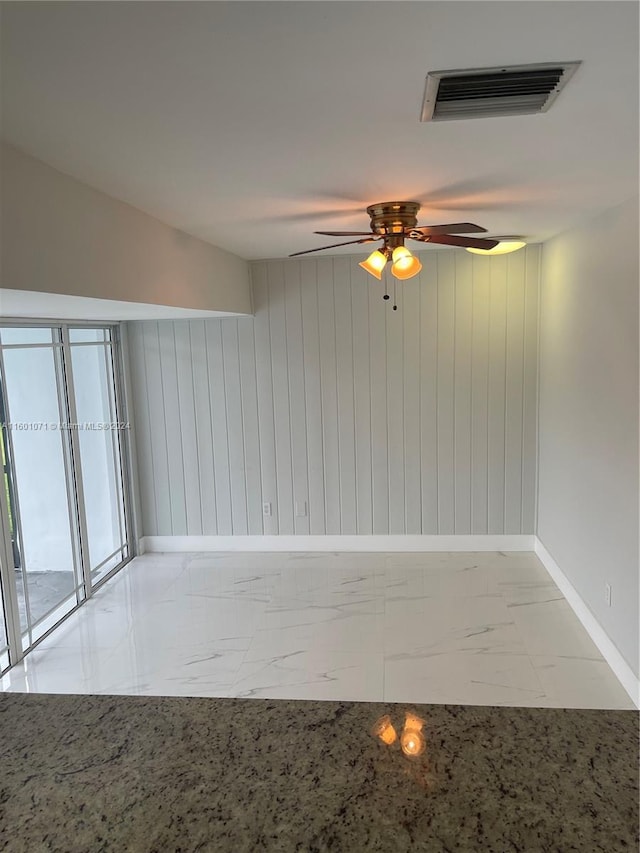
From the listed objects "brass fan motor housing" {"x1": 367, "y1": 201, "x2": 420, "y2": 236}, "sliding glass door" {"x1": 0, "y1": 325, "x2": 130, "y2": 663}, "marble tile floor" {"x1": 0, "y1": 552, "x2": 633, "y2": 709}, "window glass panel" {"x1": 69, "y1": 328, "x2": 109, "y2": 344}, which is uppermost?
"brass fan motor housing" {"x1": 367, "y1": 201, "x2": 420, "y2": 236}

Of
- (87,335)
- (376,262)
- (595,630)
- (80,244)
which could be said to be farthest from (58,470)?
(595,630)

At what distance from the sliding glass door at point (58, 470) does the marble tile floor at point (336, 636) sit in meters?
0.22

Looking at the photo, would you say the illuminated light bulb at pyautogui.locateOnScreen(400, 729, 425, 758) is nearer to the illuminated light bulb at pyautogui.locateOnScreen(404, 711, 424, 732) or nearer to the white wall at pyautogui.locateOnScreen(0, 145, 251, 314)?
the illuminated light bulb at pyautogui.locateOnScreen(404, 711, 424, 732)

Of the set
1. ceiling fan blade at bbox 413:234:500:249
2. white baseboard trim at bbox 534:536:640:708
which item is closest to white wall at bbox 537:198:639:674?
white baseboard trim at bbox 534:536:640:708

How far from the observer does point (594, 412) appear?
3.87m

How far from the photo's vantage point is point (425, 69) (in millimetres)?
1432

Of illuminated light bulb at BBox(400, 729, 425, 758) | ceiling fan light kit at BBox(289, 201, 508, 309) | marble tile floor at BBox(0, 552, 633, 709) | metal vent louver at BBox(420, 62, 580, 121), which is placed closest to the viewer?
illuminated light bulb at BBox(400, 729, 425, 758)

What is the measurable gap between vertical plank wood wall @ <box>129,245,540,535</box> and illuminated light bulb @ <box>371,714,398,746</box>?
443cm

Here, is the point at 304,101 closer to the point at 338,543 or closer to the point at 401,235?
the point at 401,235

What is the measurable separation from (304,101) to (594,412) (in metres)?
2.92

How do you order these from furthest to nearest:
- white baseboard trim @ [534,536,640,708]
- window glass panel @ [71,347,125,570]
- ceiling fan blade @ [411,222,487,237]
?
window glass panel @ [71,347,125,570]
white baseboard trim @ [534,536,640,708]
ceiling fan blade @ [411,222,487,237]

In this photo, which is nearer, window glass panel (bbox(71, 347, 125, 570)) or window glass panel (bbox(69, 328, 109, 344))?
window glass panel (bbox(69, 328, 109, 344))

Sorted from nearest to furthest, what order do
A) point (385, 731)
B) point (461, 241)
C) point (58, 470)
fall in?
point (385, 731), point (461, 241), point (58, 470)

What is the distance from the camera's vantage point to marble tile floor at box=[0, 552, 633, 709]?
3.52m
